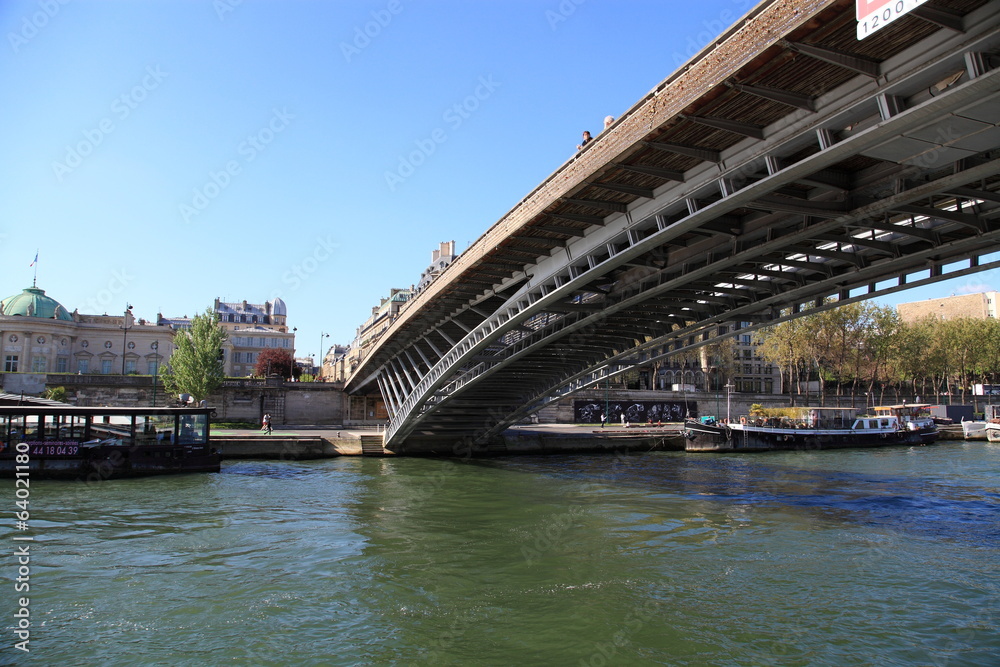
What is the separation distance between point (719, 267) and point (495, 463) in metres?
18.1

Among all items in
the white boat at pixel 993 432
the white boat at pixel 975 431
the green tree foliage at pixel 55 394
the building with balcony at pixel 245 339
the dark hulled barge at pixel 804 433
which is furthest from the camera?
the building with balcony at pixel 245 339

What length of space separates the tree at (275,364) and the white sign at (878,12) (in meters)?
71.4

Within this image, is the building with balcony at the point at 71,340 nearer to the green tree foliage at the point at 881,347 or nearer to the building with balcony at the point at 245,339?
the building with balcony at the point at 245,339

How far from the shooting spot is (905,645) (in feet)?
26.4

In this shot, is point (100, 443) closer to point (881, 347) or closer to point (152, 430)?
point (152, 430)

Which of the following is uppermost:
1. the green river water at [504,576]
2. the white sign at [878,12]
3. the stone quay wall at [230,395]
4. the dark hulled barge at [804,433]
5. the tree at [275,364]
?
the tree at [275,364]

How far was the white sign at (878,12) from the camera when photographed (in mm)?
6730

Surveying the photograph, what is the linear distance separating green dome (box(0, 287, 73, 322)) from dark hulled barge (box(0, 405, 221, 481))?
43804mm

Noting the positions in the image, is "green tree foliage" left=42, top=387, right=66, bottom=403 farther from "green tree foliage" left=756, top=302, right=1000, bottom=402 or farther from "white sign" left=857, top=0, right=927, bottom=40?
"green tree foliage" left=756, top=302, right=1000, bottom=402

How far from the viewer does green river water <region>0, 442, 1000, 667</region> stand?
7.96 meters

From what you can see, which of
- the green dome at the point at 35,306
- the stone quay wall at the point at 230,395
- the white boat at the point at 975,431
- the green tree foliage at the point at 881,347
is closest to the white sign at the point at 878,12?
the stone quay wall at the point at 230,395

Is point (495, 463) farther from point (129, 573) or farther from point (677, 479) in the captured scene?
point (129, 573)

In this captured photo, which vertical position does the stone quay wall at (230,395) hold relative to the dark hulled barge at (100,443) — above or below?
above

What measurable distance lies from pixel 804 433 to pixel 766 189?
111 feet
